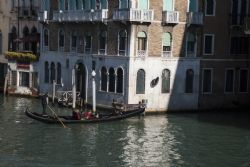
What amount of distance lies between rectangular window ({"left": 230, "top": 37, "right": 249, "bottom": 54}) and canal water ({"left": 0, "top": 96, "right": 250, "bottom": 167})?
181 inches

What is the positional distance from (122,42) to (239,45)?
7.24 meters

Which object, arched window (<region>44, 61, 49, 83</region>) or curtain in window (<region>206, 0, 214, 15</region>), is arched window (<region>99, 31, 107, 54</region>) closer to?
curtain in window (<region>206, 0, 214, 15</region>)

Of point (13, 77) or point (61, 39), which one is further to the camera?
point (13, 77)

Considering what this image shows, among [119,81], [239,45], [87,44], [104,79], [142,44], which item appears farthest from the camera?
[87,44]

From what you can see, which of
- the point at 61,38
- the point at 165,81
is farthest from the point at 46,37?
the point at 165,81

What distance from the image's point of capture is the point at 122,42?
31.5 meters

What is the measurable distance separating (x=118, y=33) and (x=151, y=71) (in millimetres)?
2698

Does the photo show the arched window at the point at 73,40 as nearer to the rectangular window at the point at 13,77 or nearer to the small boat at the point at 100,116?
the rectangular window at the point at 13,77

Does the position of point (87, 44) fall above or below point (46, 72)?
above

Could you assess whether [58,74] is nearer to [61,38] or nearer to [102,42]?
[61,38]

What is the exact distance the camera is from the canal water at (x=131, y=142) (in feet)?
68.8

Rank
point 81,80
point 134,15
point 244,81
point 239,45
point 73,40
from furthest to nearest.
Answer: point 73,40
point 81,80
point 244,81
point 239,45
point 134,15

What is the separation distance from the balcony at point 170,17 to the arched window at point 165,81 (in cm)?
268

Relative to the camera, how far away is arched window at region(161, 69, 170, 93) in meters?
31.9
